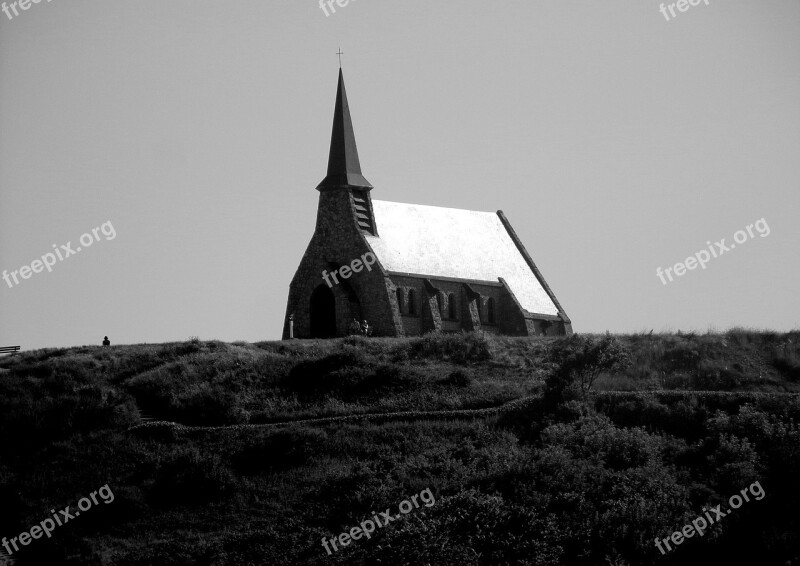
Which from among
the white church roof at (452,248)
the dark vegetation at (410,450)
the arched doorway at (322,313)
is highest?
the white church roof at (452,248)

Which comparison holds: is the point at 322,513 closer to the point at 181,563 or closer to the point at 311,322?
the point at 181,563

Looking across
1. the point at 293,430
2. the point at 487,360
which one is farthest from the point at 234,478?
the point at 487,360

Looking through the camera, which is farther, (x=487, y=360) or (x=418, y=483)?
(x=487, y=360)

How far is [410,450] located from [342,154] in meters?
26.2

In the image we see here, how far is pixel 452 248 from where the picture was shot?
245 ft

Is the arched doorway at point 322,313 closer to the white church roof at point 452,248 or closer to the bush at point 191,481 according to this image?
the white church roof at point 452,248

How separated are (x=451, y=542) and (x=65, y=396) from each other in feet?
65.4

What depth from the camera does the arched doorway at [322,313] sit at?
6906 cm

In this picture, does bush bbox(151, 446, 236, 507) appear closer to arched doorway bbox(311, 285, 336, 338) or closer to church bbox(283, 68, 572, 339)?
church bbox(283, 68, 572, 339)

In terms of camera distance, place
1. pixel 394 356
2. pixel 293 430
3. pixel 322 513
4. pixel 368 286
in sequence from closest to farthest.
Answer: pixel 322 513 < pixel 293 430 < pixel 394 356 < pixel 368 286

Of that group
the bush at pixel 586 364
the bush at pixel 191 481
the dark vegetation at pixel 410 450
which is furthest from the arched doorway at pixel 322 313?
the bush at pixel 191 481

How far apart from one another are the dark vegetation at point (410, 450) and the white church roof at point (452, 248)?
27.0 feet

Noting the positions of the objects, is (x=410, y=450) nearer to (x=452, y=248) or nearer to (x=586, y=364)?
(x=586, y=364)

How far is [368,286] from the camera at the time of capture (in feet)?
226
